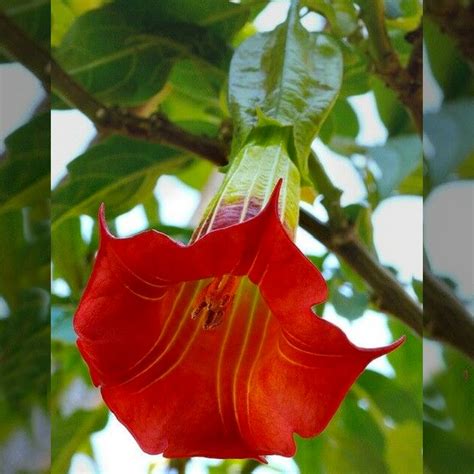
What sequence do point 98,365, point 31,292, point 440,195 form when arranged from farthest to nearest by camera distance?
point 31,292 → point 440,195 → point 98,365

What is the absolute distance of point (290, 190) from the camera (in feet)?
1.18

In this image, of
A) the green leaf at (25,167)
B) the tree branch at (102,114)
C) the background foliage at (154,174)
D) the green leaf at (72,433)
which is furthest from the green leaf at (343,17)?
the green leaf at (72,433)

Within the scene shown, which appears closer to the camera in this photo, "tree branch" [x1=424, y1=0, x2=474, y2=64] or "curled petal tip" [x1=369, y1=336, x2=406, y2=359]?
"curled petal tip" [x1=369, y1=336, x2=406, y2=359]

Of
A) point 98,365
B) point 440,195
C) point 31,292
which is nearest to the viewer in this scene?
point 98,365

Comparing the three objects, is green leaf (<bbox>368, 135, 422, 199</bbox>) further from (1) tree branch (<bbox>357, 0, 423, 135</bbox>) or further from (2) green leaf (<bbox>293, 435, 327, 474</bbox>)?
(2) green leaf (<bbox>293, 435, 327, 474</bbox>)

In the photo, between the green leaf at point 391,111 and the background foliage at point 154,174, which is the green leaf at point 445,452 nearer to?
the background foliage at point 154,174

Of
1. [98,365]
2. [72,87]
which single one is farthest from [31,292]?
[98,365]

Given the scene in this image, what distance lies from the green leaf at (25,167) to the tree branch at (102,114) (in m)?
0.05

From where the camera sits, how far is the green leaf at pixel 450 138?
46 centimetres

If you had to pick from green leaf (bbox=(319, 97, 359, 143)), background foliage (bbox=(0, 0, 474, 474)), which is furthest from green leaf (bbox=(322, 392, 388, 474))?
green leaf (bbox=(319, 97, 359, 143))

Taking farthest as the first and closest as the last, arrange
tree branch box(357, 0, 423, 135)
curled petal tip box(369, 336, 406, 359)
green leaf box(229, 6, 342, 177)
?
tree branch box(357, 0, 423, 135) → green leaf box(229, 6, 342, 177) → curled petal tip box(369, 336, 406, 359)

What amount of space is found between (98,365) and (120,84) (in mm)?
305

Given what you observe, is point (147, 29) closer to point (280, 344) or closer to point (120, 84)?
point (120, 84)

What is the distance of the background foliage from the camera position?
0.56 meters
